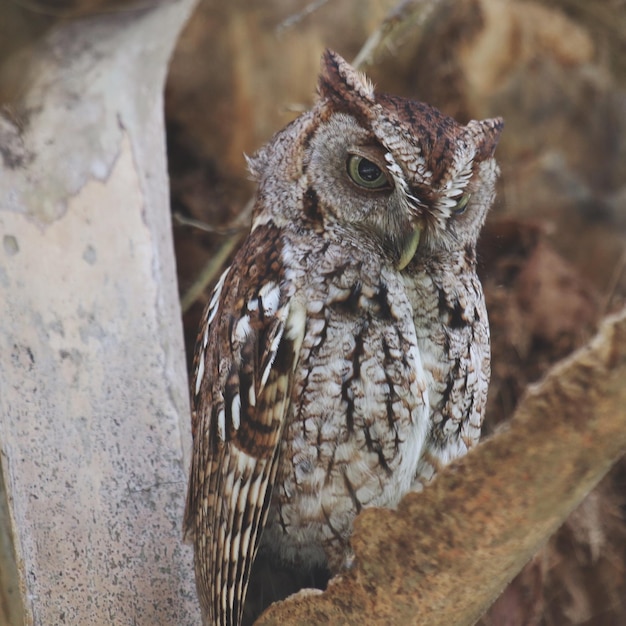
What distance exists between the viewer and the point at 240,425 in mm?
1947

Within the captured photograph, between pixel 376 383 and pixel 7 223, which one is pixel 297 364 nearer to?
pixel 376 383

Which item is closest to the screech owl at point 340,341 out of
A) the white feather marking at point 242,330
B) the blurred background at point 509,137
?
the white feather marking at point 242,330

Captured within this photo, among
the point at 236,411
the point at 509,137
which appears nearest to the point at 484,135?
the point at 236,411

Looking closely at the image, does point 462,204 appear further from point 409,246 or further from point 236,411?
point 236,411

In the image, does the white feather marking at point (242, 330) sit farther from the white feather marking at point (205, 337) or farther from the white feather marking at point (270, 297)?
the white feather marking at point (205, 337)

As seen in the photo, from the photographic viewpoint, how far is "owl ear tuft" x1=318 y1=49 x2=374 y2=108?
1.85 m

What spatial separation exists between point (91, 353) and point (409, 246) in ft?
3.01

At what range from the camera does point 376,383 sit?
186 cm

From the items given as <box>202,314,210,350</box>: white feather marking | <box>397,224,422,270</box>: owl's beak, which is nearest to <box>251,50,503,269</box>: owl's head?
<box>397,224,422,270</box>: owl's beak

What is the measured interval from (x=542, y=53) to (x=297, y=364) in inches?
126

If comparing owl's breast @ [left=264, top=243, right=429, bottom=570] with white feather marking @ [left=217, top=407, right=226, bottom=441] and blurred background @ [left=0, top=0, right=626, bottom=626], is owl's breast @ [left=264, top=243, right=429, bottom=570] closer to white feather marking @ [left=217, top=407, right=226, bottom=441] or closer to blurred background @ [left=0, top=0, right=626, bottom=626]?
white feather marking @ [left=217, top=407, right=226, bottom=441]

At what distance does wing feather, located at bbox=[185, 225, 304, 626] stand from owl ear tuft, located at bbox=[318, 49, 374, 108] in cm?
34

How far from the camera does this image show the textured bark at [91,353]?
81.5 inches

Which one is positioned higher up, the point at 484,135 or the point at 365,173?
the point at 484,135
